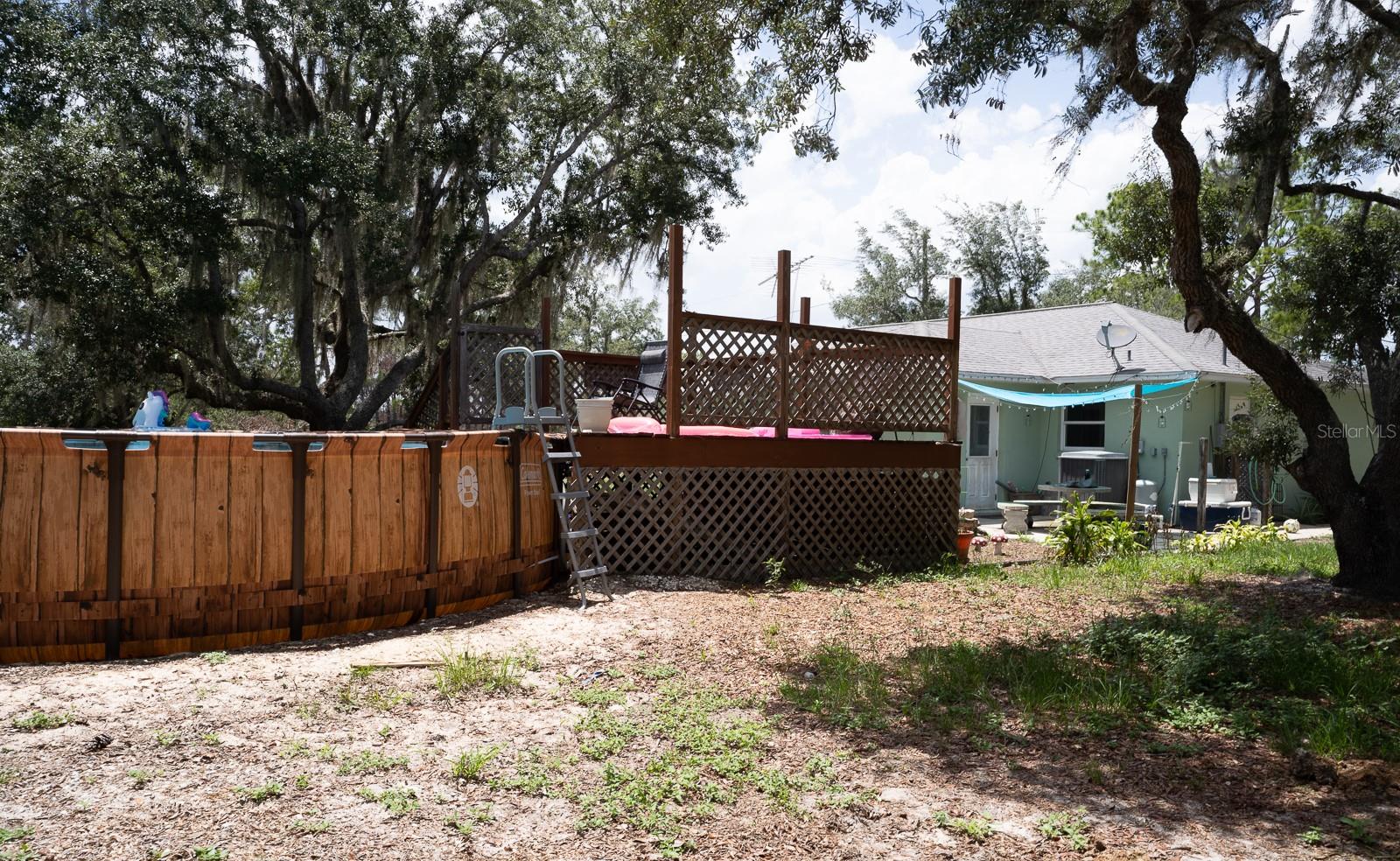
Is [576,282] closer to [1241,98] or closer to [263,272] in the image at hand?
[263,272]

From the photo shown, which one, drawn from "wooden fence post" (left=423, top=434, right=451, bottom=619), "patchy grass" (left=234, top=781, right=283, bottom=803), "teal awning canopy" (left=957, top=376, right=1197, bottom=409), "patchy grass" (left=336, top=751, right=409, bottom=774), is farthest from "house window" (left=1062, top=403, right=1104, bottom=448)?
"patchy grass" (left=234, top=781, right=283, bottom=803)

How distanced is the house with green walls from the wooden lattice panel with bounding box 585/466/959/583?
596cm

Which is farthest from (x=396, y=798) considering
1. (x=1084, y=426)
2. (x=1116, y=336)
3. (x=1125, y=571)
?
(x=1084, y=426)

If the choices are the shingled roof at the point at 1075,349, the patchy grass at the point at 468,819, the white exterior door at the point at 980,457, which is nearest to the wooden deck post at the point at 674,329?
the patchy grass at the point at 468,819

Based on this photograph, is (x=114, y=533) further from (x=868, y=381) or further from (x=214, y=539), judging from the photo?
(x=868, y=381)

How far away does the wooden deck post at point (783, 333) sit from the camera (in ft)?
28.1

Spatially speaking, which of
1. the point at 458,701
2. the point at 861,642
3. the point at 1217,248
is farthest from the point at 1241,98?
the point at 458,701

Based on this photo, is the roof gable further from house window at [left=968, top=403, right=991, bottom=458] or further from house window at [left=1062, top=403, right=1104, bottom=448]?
house window at [left=1062, top=403, right=1104, bottom=448]

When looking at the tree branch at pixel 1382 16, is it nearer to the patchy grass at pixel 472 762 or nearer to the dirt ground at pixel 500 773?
the dirt ground at pixel 500 773

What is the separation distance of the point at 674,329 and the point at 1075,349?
11.9 m

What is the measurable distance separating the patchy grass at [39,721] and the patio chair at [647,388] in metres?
6.48

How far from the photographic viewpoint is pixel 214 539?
5523 millimetres

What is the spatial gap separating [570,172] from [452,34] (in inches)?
121

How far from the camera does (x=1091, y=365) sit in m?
16.6
